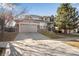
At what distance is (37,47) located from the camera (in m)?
1.99

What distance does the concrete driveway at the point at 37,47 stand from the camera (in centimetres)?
197

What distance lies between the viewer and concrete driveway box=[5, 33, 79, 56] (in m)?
1.97

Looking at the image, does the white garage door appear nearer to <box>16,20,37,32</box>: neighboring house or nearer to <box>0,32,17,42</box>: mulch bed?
<box>16,20,37,32</box>: neighboring house

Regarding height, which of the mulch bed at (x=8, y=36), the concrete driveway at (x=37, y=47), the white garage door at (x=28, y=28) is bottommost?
the concrete driveway at (x=37, y=47)

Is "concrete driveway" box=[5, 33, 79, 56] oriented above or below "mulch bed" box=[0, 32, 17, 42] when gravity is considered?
below

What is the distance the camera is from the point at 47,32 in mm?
2010

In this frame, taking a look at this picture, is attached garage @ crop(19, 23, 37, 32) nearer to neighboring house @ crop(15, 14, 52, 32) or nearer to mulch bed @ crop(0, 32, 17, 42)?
neighboring house @ crop(15, 14, 52, 32)

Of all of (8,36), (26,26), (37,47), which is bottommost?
(37,47)

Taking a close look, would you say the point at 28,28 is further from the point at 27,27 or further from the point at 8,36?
the point at 8,36

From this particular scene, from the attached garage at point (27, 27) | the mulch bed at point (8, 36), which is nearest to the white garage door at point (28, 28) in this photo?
the attached garage at point (27, 27)

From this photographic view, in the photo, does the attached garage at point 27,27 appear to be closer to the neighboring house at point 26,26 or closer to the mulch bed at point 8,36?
the neighboring house at point 26,26

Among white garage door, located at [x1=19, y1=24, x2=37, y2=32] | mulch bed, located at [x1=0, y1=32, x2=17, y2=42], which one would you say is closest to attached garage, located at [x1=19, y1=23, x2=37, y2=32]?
white garage door, located at [x1=19, y1=24, x2=37, y2=32]

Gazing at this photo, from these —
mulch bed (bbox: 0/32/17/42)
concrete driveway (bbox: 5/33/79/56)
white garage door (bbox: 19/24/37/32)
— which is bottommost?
concrete driveway (bbox: 5/33/79/56)

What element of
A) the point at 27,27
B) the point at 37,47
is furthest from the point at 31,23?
the point at 37,47
